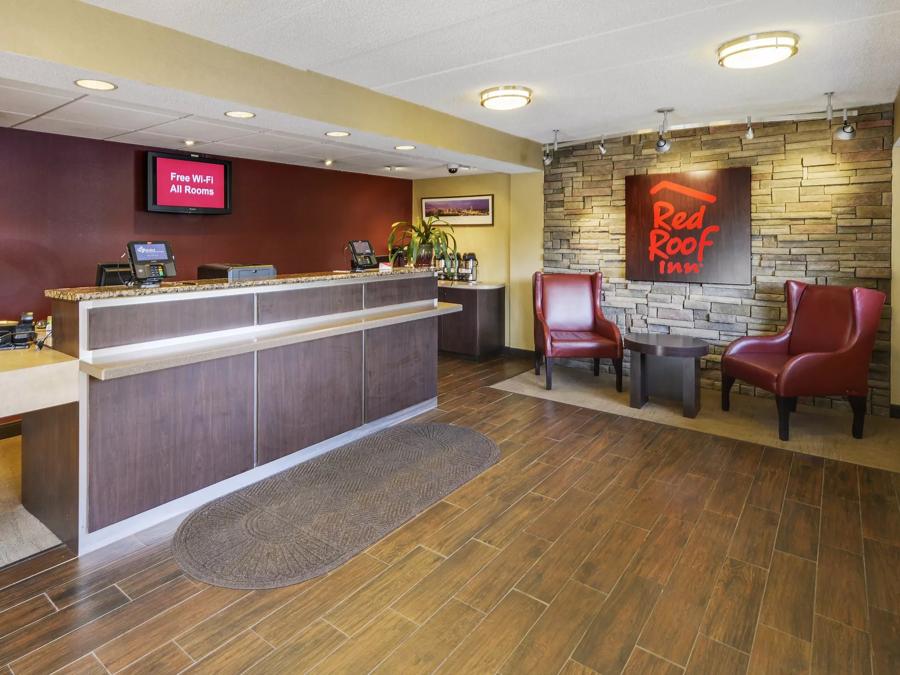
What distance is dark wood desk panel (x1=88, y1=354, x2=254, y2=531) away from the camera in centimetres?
271

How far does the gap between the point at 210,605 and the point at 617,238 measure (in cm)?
514

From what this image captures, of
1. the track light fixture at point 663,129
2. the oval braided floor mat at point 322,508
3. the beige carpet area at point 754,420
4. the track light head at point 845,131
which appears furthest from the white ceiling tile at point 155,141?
the track light head at point 845,131

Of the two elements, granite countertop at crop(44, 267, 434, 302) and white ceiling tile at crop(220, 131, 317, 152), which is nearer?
granite countertop at crop(44, 267, 434, 302)

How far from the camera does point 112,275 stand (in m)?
3.46

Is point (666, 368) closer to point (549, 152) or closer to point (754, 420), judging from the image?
point (754, 420)

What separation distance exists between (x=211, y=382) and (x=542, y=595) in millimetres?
2064

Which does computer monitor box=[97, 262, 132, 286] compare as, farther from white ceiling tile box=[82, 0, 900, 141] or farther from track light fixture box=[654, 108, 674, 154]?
track light fixture box=[654, 108, 674, 154]

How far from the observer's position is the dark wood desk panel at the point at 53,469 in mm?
2666

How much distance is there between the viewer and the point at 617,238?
607 centimetres

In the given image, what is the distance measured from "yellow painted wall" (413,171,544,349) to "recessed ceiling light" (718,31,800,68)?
135 inches

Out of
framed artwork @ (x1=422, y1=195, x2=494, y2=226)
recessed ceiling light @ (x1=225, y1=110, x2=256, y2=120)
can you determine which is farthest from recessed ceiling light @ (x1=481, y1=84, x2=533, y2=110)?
framed artwork @ (x1=422, y1=195, x2=494, y2=226)

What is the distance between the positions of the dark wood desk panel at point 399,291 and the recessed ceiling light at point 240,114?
1.38 m

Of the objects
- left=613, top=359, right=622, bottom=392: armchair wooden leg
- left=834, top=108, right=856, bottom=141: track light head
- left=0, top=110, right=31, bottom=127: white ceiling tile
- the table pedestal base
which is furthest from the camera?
left=613, top=359, right=622, bottom=392: armchair wooden leg

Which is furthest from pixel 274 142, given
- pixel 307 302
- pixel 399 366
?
pixel 399 366
